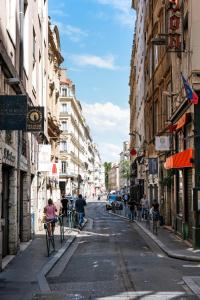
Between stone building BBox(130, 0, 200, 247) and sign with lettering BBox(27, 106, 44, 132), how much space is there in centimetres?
532

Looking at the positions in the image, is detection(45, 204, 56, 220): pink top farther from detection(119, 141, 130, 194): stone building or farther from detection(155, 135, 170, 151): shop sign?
detection(119, 141, 130, 194): stone building

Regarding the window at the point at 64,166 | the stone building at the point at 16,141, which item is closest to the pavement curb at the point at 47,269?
the stone building at the point at 16,141

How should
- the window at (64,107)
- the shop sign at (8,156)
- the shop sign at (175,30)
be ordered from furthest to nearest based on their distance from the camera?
the window at (64,107)
the shop sign at (175,30)
the shop sign at (8,156)

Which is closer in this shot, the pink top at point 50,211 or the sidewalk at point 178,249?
the sidewalk at point 178,249

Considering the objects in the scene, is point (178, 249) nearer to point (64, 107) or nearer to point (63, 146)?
point (63, 146)

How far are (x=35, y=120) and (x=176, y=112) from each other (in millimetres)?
7132

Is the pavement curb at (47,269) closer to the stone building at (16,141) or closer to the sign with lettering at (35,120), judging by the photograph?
the stone building at (16,141)

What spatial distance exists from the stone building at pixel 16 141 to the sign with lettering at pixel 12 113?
2.78 ft

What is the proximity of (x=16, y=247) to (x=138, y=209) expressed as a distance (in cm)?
2173

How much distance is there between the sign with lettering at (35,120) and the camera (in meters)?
18.8

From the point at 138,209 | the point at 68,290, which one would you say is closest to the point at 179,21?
the point at 68,290

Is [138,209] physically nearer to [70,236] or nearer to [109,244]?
[70,236]

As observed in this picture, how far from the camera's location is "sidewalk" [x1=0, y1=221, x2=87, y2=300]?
11.1 meters

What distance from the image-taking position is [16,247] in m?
17.1
